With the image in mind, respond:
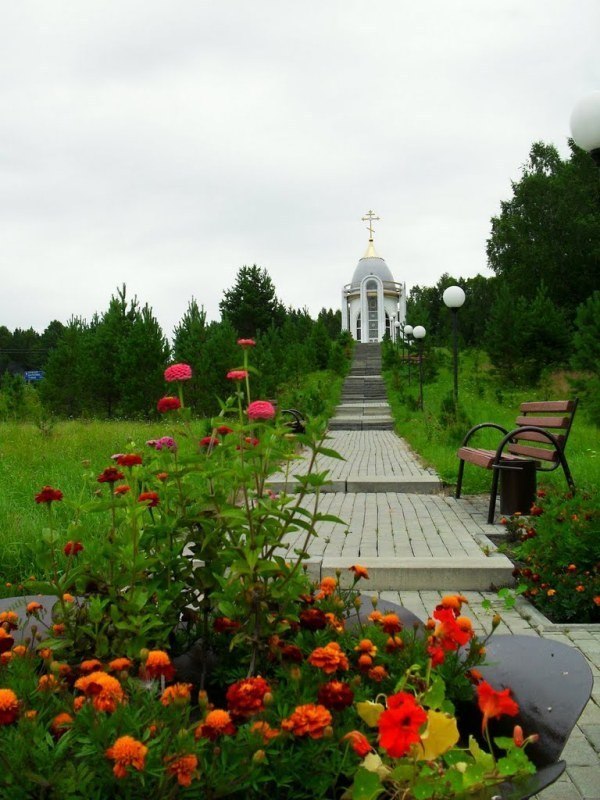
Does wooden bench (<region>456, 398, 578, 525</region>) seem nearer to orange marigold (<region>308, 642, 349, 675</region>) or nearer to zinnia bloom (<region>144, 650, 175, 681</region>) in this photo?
orange marigold (<region>308, 642, 349, 675</region>)

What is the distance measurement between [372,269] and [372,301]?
2.44 meters

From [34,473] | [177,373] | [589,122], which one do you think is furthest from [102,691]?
[34,473]

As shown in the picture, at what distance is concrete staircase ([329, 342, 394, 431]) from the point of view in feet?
59.8

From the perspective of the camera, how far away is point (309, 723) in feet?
3.92

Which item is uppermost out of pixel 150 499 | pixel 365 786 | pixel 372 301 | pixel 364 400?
pixel 372 301

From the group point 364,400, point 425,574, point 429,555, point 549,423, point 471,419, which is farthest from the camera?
point 364,400

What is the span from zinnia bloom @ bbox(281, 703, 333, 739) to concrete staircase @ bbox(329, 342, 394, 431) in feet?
54.2

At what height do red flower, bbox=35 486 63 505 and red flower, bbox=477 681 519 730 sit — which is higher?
red flower, bbox=35 486 63 505

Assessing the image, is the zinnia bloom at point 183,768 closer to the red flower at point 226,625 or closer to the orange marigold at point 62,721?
the orange marigold at point 62,721

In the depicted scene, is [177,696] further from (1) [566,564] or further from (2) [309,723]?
(1) [566,564]

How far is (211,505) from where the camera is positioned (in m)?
1.89

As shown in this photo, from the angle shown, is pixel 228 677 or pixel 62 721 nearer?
pixel 62 721

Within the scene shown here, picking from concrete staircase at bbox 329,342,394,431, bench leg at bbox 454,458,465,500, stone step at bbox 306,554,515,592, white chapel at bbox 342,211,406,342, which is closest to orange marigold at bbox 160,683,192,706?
stone step at bbox 306,554,515,592

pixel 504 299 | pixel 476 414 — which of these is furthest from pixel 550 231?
pixel 476 414
